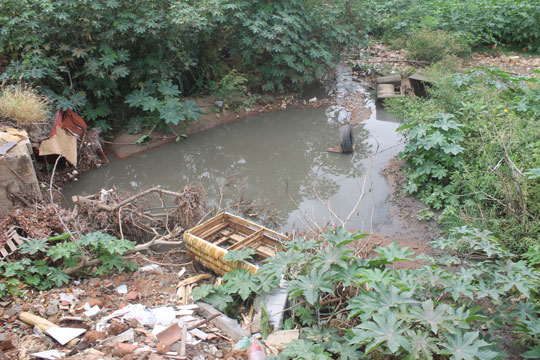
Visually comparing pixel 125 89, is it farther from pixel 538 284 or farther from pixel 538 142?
pixel 538 284

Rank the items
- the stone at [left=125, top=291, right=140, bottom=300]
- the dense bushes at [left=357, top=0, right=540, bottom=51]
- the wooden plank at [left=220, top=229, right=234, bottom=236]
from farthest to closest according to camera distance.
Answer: the dense bushes at [left=357, top=0, right=540, bottom=51] → the wooden plank at [left=220, top=229, right=234, bottom=236] → the stone at [left=125, top=291, right=140, bottom=300]

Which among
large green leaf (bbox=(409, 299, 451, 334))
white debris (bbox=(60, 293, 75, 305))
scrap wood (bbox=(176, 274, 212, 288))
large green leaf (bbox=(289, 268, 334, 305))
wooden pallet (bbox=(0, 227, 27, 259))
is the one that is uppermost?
large green leaf (bbox=(409, 299, 451, 334))

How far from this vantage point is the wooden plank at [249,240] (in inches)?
172

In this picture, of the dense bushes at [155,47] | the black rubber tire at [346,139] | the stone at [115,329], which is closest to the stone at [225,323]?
the stone at [115,329]

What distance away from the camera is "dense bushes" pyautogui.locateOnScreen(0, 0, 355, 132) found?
7.11 m

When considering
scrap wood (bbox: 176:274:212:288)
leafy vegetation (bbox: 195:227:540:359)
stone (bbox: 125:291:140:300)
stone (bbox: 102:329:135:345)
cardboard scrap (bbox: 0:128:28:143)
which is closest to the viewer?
leafy vegetation (bbox: 195:227:540:359)

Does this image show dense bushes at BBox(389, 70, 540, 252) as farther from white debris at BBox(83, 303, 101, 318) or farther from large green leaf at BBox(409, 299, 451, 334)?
white debris at BBox(83, 303, 101, 318)

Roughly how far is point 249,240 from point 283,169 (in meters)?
2.79

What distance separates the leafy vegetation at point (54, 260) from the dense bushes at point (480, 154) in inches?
147

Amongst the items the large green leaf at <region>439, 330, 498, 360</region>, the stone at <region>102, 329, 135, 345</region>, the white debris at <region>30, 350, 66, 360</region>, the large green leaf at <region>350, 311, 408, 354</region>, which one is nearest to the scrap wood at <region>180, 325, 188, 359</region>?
the stone at <region>102, 329, 135, 345</region>

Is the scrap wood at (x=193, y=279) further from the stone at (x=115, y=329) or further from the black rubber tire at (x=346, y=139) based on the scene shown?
the black rubber tire at (x=346, y=139)

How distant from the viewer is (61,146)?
6.47 m

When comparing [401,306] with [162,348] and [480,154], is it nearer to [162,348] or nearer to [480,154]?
[162,348]

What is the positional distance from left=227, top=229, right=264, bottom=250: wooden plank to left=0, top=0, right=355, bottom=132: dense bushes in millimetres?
3849
